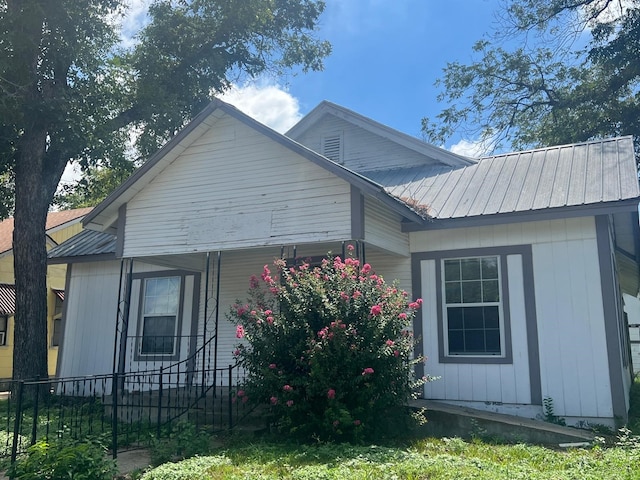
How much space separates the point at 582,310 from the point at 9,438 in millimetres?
9041

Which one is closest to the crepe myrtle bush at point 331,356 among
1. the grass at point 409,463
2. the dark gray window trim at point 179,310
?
the grass at point 409,463

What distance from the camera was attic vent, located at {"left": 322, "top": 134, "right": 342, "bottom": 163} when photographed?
1572 cm

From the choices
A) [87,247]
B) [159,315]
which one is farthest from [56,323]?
[159,315]

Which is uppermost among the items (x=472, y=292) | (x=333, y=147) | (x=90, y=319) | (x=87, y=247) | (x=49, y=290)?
(x=333, y=147)

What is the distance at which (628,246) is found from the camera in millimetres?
13844

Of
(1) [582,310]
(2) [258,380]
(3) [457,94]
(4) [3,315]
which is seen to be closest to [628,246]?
(1) [582,310]

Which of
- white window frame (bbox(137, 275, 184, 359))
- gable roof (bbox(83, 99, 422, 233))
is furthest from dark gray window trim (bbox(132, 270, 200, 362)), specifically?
gable roof (bbox(83, 99, 422, 233))

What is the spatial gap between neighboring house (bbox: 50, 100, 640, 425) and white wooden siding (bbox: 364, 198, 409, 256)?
0.03m

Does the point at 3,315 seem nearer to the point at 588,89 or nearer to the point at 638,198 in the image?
the point at 638,198

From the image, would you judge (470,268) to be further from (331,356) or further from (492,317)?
(331,356)

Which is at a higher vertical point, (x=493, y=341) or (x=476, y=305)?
(x=476, y=305)

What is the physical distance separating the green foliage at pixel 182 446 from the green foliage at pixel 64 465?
827 mm

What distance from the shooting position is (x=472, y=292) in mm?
10289

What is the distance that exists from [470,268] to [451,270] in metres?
0.34
